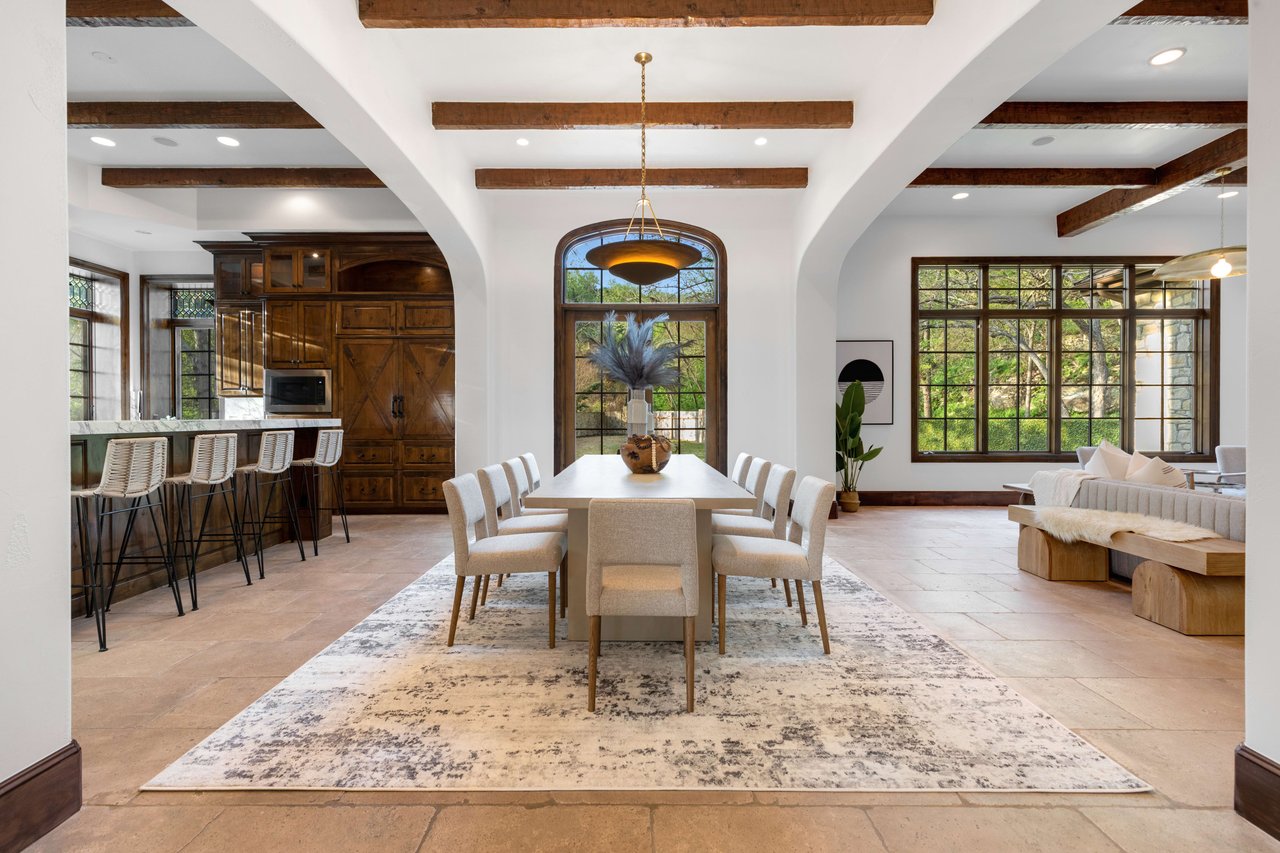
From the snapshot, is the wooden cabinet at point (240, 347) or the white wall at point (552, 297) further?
the wooden cabinet at point (240, 347)

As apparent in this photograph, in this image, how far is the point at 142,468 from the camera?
3092 millimetres

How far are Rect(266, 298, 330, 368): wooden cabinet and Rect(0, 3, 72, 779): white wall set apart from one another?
541cm

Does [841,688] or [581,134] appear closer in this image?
[841,688]

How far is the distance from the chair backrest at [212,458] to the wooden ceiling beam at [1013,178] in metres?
6.07

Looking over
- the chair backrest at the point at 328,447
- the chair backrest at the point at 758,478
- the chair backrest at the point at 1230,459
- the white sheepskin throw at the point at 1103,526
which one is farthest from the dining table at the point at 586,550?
the chair backrest at the point at 1230,459

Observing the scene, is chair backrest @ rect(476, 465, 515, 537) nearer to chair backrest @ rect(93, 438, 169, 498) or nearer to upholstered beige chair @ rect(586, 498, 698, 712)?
upholstered beige chair @ rect(586, 498, 698, 712)

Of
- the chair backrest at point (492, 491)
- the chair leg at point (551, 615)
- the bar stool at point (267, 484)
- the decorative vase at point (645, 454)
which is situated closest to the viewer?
the chair leg at point (551, 615)

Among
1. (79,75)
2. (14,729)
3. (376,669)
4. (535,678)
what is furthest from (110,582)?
(79,75)

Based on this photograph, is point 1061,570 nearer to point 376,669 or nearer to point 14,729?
point 376,669

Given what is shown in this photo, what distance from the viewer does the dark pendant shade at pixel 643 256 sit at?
3.75 meters

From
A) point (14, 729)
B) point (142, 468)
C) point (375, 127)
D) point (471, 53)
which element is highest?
point (471, 53)

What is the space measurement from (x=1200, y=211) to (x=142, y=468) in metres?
10.4

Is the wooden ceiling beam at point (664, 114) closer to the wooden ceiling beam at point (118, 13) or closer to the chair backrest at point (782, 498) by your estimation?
the wooden ceiling beam at point (118, 13)

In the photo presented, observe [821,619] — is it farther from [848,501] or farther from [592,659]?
[848,501]
